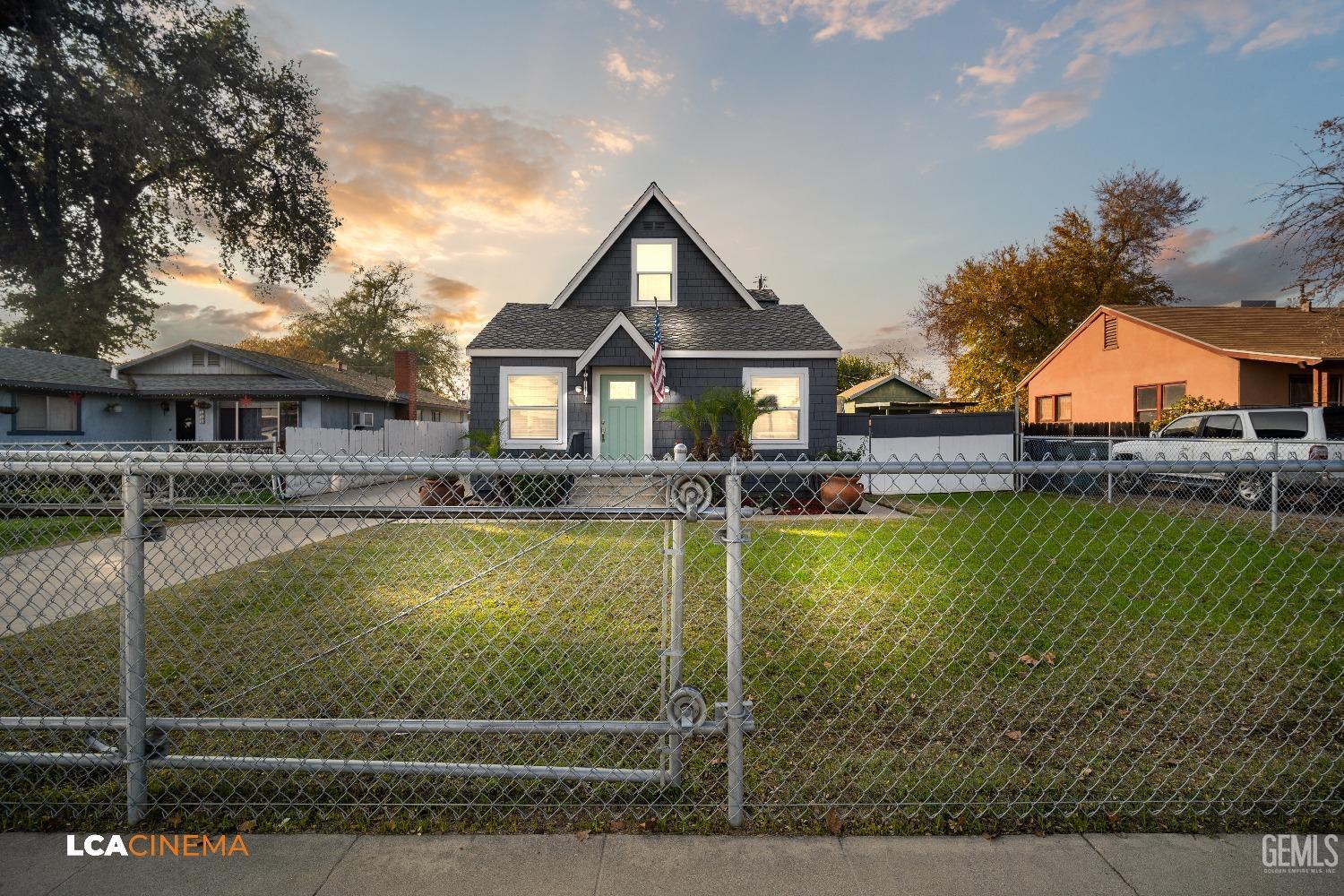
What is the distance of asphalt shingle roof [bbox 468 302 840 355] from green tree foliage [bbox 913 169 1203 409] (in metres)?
20.7

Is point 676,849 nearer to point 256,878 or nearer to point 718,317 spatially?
point 256,878

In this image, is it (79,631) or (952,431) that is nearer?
(79,631)

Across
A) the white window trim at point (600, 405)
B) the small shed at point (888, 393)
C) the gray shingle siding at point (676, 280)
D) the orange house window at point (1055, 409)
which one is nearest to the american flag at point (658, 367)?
the white window trim at point (600, 405)

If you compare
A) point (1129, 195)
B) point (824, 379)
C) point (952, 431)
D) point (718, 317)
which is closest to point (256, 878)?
point (824, 379)

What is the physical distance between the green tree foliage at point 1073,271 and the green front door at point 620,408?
25136mm

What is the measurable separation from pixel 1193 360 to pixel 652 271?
17.8 meters

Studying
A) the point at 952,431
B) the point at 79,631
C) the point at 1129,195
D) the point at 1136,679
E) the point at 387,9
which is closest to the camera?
the point at 1136,679

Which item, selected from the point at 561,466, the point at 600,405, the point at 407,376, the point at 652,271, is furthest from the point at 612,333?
the point at 407,376

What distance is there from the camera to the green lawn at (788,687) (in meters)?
2.68

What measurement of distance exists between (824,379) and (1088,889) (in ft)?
42.2

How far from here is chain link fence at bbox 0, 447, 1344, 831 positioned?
254 centimetres

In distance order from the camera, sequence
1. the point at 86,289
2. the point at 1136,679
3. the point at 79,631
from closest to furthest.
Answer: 1. the point at 1136,679
2. the point at 79,631
3. the point at 86,289

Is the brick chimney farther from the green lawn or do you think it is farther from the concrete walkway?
the green lawn

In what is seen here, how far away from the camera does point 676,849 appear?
2381 millimetres
